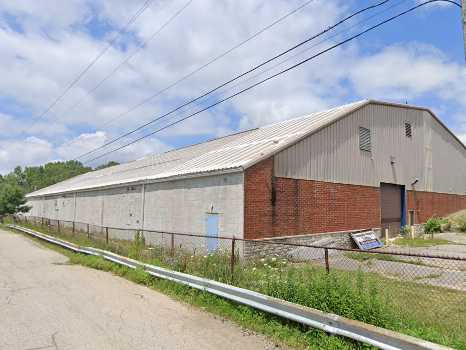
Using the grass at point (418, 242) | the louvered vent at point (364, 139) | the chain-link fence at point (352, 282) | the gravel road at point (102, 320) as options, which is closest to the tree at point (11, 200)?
the chain-link fence at point (352, 282)

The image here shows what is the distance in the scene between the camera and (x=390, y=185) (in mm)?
24922

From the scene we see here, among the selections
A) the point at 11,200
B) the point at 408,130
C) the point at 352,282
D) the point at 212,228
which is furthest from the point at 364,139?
the point at 11,200

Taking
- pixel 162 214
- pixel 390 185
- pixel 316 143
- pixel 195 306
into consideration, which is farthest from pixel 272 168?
pixel 390 185

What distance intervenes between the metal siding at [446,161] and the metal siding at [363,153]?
1930 millimetres

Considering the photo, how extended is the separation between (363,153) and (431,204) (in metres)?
9.33

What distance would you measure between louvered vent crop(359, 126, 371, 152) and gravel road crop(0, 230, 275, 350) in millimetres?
15106

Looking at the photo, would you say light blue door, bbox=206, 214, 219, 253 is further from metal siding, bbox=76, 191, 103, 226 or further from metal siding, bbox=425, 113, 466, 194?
metal siding, bbox=425, 113, 466, 194

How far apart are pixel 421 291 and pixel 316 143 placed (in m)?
10.3

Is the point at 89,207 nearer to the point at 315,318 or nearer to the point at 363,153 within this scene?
the point at 363,153

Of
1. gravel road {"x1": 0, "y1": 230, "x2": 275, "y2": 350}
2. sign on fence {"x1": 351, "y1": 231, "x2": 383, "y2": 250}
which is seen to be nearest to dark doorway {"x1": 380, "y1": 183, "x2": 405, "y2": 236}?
sign on fence {"x1": 351, "y1": 231, "x2": 383, "y2": 250}

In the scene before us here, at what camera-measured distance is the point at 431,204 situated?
28.6 meters

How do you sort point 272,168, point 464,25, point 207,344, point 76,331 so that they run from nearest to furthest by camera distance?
1. point 207,344
2. point 76,331
3. point 464,25
4. point 272,168

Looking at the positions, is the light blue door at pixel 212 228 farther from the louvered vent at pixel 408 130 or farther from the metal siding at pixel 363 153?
the louvered vent at pixel 408 130

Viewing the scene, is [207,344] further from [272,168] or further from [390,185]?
[390,185]
